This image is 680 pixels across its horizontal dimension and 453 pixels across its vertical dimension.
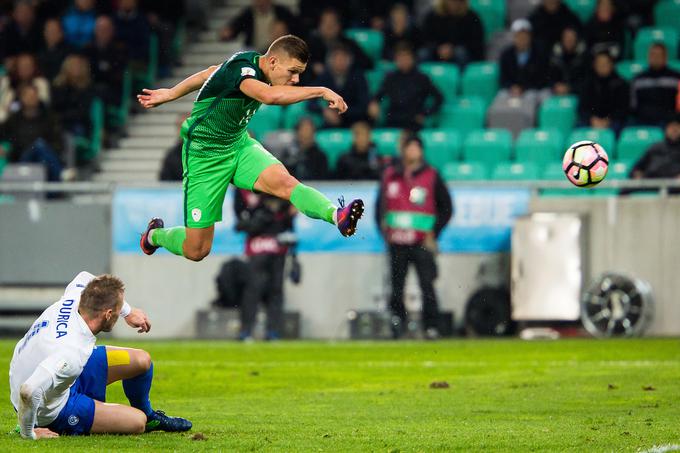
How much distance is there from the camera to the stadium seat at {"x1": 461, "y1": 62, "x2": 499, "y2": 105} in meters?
20.2

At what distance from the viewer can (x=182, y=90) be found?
10266 millimetres

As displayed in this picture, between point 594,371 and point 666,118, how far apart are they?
6.95 m

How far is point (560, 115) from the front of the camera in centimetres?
1927

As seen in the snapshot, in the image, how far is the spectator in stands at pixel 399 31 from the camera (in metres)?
20.7

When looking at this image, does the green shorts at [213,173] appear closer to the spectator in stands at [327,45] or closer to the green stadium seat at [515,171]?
the green stadium seat at [515,171]

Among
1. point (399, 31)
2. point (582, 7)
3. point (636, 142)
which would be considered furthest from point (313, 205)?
point (582, 7)

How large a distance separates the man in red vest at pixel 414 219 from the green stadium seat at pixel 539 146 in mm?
2162

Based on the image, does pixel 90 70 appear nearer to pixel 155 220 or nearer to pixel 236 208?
pixel 236 208

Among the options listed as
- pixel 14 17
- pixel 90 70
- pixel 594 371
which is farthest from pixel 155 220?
pixel 14 17

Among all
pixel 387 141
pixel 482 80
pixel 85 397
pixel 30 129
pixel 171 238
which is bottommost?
pixel 85 397

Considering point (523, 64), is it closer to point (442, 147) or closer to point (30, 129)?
point (442, 147)

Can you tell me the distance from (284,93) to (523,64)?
10.7 metres

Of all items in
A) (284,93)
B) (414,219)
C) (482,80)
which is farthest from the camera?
(482,80)

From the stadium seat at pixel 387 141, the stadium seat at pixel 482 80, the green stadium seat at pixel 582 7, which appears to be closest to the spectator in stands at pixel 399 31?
the stadium seat at pixel 482 80
